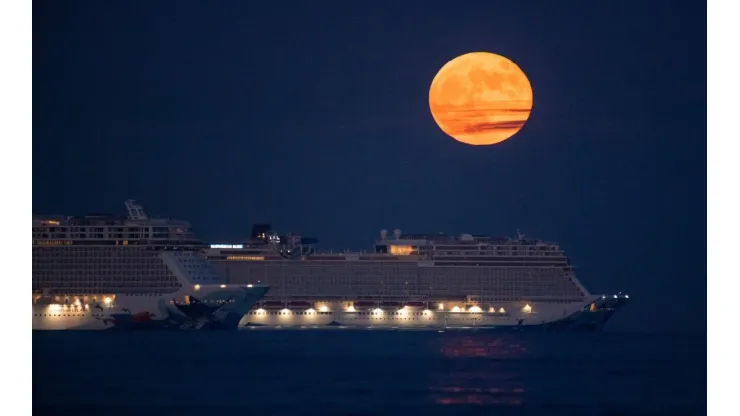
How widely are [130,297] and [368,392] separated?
1711cm

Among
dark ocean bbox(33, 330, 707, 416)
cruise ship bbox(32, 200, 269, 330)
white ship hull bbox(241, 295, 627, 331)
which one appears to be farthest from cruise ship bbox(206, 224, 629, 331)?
dark ocean bbox(33, 330, 707, 416)

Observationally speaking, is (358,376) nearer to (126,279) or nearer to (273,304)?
(126,279)

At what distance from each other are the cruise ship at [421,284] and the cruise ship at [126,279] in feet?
5.86

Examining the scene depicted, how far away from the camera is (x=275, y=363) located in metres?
28.2

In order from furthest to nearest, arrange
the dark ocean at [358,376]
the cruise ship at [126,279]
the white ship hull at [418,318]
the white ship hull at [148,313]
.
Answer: the white ship hull at [418,318], the cruise ship at [126,279], the white ship hull at [148,313], the dark ocean at [358,376]

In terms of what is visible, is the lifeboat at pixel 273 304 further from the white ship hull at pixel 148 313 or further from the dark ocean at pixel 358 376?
the dark ocean at pixel 358 376

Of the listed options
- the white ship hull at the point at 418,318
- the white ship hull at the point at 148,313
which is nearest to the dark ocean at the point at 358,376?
the white ship hull at the point at 148,313

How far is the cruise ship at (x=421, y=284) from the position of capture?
1615 inches

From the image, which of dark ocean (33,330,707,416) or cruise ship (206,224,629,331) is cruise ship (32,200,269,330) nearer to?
dark ocean (33,330,707,416)

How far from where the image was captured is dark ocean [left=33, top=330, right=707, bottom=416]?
20.8 m

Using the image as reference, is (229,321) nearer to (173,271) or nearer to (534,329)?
(173,271)

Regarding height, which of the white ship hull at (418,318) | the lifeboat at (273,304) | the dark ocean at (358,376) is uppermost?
the lifeboat at (273,304)

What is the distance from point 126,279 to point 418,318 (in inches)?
291

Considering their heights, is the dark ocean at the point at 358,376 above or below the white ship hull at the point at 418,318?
below
